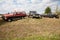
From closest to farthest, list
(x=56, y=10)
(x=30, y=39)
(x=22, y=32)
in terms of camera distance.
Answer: (x=30, y=39), (x=22, y=32), (x=56, y=10)

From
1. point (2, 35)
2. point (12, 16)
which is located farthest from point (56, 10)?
point (2, 35)

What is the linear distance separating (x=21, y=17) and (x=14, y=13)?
1579mm

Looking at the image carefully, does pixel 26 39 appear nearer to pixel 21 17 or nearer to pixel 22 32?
pixel 22 32

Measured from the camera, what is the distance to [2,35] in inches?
880

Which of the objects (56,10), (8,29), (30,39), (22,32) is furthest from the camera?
(56,10)

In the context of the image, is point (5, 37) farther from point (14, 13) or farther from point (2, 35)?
point (14, 13)

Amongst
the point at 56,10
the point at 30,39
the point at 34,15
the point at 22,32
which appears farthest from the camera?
the point at 56,10

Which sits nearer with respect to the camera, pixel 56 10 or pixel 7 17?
pixel 7 17

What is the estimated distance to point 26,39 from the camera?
18844 millimetres

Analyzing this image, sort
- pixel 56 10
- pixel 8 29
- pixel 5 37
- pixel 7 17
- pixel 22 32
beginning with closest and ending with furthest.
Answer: pixel 5 37
pixel 22 32
pixel 8 29
pixel 7 17
pixel 56 10

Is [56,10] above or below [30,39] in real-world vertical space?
below

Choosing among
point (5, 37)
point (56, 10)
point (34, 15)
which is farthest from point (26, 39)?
point (56, 10)

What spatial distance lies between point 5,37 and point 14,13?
1336 cm

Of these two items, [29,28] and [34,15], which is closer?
[29,28]
